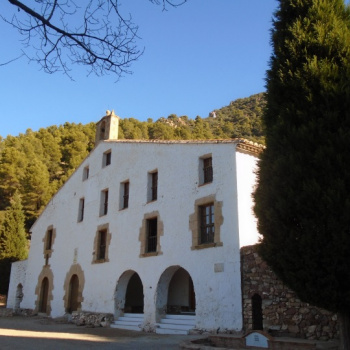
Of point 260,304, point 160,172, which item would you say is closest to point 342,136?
point 260,304

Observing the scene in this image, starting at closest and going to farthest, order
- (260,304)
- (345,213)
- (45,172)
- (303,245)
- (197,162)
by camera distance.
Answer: (345,213)
(303,245)
(260,304)
(197,162)
(45,172)

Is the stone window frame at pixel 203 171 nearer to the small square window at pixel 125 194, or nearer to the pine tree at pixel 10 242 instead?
the small square window at pixel 125 194

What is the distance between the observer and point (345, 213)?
571cm

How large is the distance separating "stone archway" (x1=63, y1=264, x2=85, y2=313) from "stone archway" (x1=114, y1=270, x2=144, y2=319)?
2.31 meters

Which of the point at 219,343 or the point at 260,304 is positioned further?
the point at 260,304

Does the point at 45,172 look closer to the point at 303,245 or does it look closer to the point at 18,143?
the point at 18,143

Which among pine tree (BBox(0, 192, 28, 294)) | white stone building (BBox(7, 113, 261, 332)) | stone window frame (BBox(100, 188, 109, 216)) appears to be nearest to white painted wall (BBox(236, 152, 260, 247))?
white stone building (BBox(7, 113, 261, 332))

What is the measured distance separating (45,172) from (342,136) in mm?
31235

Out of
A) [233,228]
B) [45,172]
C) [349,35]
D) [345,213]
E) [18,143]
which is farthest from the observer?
[18,143]

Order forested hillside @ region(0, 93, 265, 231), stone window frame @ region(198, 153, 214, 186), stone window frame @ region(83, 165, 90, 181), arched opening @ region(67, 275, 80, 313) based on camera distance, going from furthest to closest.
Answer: forested hillside @ region(0, 93, 265, 231) < stone window frame @ region(83, 165, 90, 181) < arched opening @ region(67, 275, 80, 313) < stone window frame @ region(198, 153, 214, 186)

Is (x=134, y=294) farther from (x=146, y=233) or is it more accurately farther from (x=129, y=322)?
(x=146, y=233)

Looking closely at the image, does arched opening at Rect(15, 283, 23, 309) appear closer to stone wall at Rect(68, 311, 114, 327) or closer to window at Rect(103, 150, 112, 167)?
stone wall at Rect(68, 311, 114, 327)

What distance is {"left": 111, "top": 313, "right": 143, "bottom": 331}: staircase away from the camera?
1340cm

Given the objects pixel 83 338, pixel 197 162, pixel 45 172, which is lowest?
pixel 83 338
